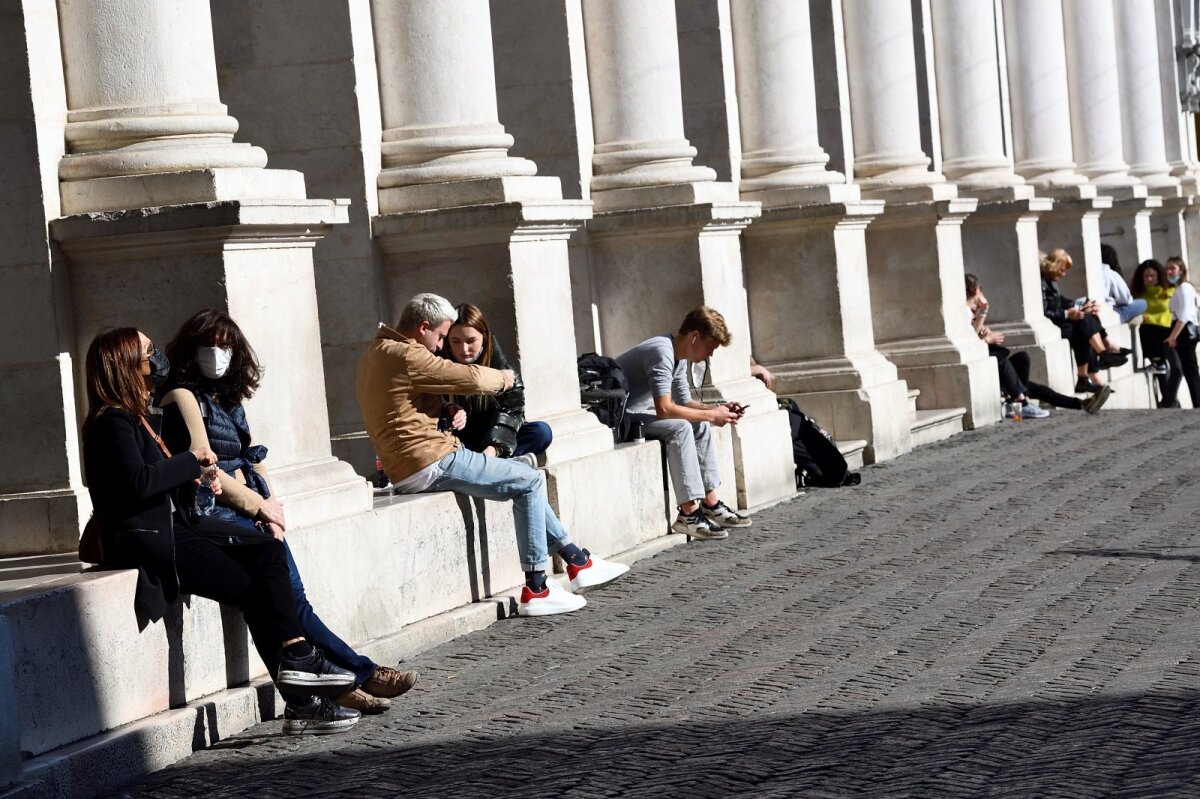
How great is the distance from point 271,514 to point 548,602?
2.17 meters

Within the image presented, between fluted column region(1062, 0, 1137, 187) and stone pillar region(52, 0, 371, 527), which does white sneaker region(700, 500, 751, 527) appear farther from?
fluted column region(1062, 0, 1137, 187)

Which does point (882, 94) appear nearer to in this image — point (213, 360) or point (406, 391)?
point (406, 391)

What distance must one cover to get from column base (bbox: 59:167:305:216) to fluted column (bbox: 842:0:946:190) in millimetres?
10402

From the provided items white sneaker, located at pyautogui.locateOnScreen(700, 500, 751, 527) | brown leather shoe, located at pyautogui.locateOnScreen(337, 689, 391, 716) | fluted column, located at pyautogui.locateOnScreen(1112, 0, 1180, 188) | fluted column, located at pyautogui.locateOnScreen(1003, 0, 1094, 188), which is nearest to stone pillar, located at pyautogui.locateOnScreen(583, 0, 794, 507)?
white sneaker, located at pyautogui.locateOnScreen(700, 500, 751, 527)

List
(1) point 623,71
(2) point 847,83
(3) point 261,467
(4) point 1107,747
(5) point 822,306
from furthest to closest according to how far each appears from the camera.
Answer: (2) point 847,83, (5) point 822,306, (1) point 623,71, (3) point 261,467, (4) point 1107,747

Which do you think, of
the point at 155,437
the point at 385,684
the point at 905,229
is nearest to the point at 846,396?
the point at 905,229

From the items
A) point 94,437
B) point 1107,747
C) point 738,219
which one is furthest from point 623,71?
point 1107,747

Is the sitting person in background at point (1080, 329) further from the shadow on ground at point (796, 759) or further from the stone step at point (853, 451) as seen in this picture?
the shadow on ground at point (796, 759)

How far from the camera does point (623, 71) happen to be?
12.8m

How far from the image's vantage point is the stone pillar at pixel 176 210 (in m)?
7.63

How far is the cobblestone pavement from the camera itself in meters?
5.91

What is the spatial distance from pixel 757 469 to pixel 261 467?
580 cm

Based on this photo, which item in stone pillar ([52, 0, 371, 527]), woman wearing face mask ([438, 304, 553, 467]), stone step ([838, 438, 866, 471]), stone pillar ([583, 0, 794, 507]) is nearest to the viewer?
stone pillar ([52, 0, 371, 527])

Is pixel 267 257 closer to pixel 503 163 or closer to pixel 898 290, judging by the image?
pixel 503 163
